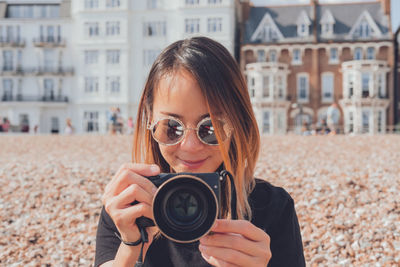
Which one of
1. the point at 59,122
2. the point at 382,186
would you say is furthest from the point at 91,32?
the point at 382,186

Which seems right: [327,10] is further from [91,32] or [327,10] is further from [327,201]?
[327,201]

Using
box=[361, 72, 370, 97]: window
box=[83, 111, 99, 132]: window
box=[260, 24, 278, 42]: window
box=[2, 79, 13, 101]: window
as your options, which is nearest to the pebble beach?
box=[361, 72, 370, 97]: window

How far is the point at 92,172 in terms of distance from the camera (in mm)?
7750

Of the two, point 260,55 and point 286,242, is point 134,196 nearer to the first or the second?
point 286,242

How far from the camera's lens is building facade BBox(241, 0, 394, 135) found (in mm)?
34062

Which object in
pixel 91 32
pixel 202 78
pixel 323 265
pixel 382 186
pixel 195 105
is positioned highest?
pixel 91 32

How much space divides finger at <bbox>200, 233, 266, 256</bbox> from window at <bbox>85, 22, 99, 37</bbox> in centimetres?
3714

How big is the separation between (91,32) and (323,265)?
116ft

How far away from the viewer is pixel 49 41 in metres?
38.7

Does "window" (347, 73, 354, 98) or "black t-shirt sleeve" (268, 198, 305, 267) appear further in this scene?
"window" (347, 73, 354, 98)

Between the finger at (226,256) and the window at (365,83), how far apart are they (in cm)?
3529

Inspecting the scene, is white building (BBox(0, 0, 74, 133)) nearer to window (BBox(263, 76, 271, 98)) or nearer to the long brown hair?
window (BBox(263, 76, 271, 98))

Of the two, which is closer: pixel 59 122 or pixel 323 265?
pixel 323 265

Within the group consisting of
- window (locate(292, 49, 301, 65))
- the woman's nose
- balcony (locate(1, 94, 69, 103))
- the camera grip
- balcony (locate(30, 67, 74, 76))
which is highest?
window (locate(292, 49, 301, 65))
